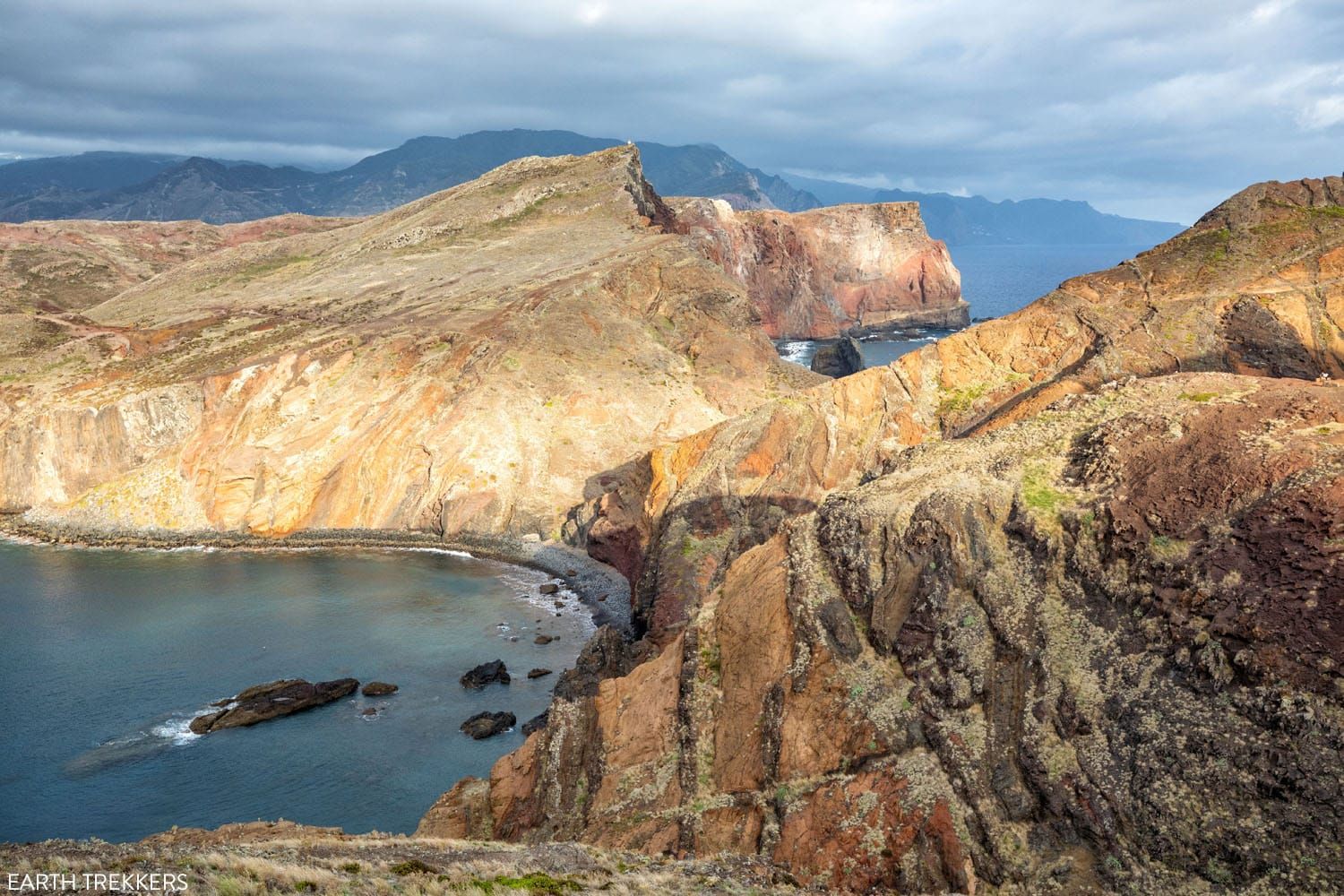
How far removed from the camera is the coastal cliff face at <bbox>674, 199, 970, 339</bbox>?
167 metres

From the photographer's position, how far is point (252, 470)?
7575 centimetres

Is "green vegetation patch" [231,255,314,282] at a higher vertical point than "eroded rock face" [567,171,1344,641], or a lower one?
higher

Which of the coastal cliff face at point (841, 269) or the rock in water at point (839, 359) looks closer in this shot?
the rock in water at point (839, 359)

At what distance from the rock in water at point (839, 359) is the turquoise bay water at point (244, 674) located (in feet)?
257

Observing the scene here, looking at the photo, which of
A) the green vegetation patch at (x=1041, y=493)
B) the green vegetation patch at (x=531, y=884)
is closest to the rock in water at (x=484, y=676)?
the green vegetation patch at (x=531, y=884)

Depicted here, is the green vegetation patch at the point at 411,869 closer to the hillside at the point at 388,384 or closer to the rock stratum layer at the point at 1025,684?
the rock stratum layer at the point at 1025,684

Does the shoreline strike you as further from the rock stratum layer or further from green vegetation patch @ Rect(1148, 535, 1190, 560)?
green vegetation patch @ Rect(1148, 535, 1190, 560)

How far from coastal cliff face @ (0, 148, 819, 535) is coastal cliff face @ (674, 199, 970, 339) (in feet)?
213

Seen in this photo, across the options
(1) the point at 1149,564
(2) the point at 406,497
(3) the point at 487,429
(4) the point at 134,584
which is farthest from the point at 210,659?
(1) the point at 1149,564

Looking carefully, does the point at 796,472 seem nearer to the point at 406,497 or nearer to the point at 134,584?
the point at 406,497

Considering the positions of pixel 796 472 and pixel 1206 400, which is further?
pixel 796 472

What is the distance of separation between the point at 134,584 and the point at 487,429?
90.8 ft

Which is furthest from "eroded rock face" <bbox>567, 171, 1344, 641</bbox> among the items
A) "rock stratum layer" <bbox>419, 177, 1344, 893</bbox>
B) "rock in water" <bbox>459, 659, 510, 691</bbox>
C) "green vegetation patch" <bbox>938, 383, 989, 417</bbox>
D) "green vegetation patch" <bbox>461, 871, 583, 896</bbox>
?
"green vegetation patch" <bbox>461, 871, 583, 896</bbox>

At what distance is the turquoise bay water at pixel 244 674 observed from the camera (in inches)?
1526
